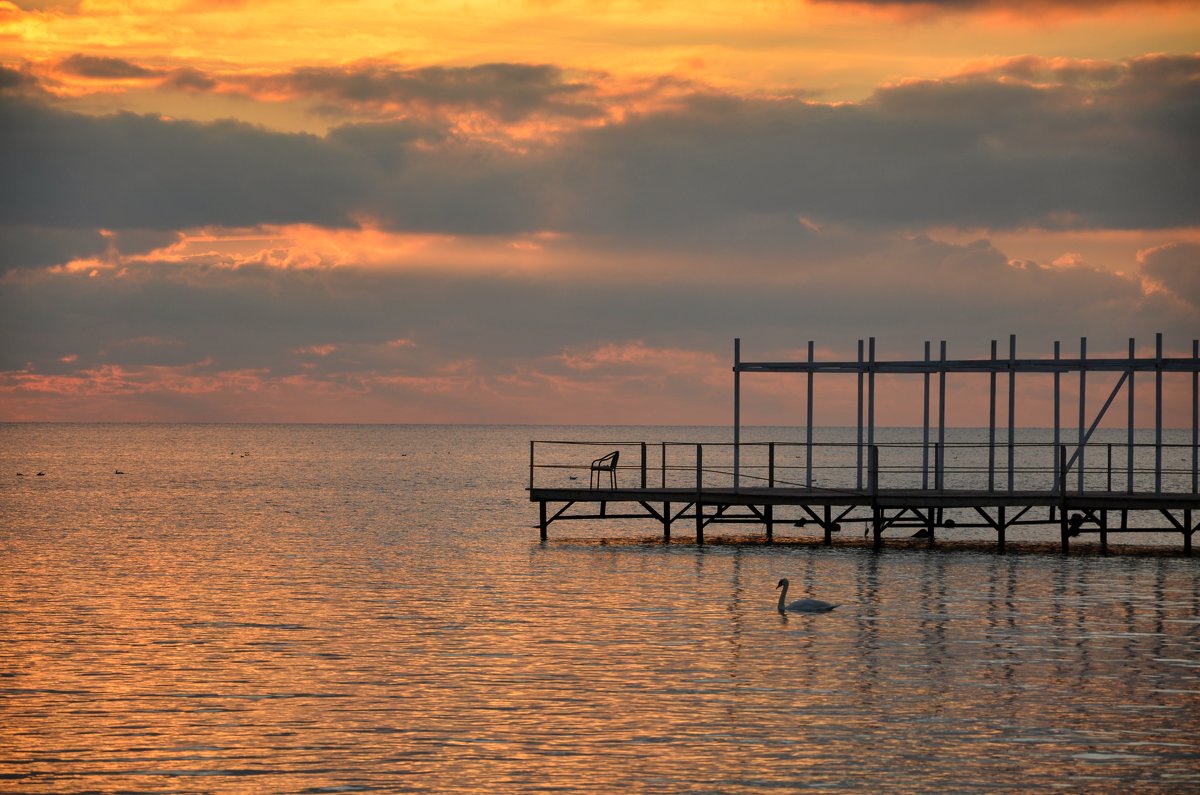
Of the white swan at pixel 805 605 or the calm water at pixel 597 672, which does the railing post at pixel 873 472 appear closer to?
the calm water at pixel 597 672

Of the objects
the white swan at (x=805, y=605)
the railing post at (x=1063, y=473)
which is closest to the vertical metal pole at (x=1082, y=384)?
the railing post at (x=1063, y=473)

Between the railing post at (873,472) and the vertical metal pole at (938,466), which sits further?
the vertical metal pole at (938,466)

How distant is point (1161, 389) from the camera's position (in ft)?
129

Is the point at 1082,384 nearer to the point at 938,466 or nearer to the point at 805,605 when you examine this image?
the point at 938,466

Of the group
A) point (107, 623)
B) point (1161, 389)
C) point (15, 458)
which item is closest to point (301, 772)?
point (107, 623)

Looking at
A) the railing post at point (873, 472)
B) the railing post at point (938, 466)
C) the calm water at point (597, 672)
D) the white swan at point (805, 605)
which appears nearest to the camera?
the calm water at point (597, 672)

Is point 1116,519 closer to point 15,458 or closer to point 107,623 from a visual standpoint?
point 107,623

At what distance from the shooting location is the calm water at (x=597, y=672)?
17.0 meters

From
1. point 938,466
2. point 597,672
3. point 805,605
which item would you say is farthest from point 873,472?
point 597,672

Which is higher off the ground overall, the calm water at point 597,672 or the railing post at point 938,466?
the railing post at point 938,466

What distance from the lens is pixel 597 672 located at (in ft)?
75.5

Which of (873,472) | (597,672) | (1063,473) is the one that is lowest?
(597,672)

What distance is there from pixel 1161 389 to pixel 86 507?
5730 centimetres

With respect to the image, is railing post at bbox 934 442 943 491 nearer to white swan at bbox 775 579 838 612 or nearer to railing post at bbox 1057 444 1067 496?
railing post at bbox 1057 444 1067 496
